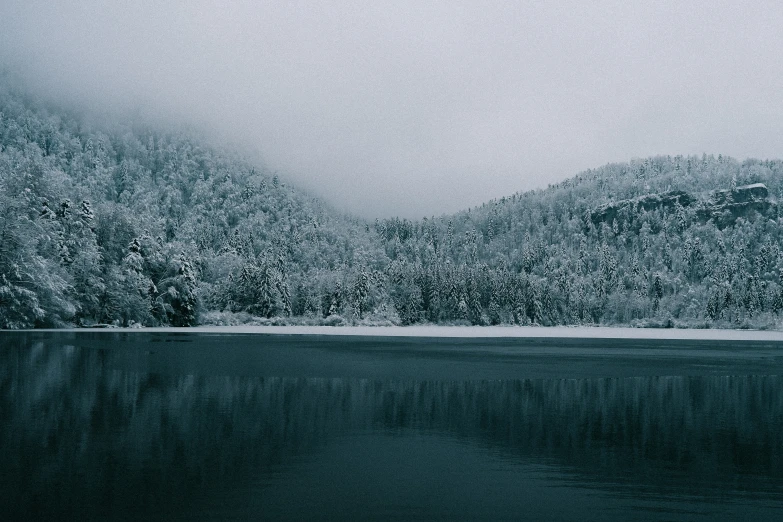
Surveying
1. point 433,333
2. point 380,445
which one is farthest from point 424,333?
point 380,445

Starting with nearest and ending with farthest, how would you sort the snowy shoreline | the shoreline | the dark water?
1. the dark water
2. the shoreline
3. the snowy shoreline

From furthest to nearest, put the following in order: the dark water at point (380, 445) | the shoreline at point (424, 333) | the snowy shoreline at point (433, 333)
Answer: the snowy shoreline at point (433, 333) < the shoreline at point (424, 333) < the dark water at point (380, 445)

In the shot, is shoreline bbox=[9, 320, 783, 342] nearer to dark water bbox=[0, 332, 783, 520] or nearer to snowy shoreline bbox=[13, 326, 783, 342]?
snowy shoreline bbox=[13, 326, 783, 342]

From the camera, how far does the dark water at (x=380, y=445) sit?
12.3m

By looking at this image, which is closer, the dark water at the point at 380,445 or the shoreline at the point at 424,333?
the dark water at the point at 380,445

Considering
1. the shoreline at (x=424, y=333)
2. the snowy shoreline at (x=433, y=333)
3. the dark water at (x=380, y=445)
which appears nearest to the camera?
the dark water at (x=380, y=445)

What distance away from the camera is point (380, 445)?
17.3 metres

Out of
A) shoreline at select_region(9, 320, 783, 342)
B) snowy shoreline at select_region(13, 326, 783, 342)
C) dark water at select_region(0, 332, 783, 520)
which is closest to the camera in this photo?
dark water at select_region(0, 332, 783, 520)

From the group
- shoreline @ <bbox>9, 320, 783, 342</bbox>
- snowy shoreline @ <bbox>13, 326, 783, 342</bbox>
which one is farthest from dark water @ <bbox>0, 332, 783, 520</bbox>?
snowy shoreline @ <bbox>13, 326, 783, 342</bbox>

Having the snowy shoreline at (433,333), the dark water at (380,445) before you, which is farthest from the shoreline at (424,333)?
the dark water at (380,445)

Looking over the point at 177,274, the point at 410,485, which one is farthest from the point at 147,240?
the point at 410,485

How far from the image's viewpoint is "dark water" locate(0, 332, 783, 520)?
12.3m

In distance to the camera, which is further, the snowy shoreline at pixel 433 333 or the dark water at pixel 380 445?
the snowy shoreline at pixel 433 333

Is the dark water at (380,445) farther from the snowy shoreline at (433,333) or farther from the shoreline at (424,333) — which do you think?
the snowy shoreline at (433,333)
